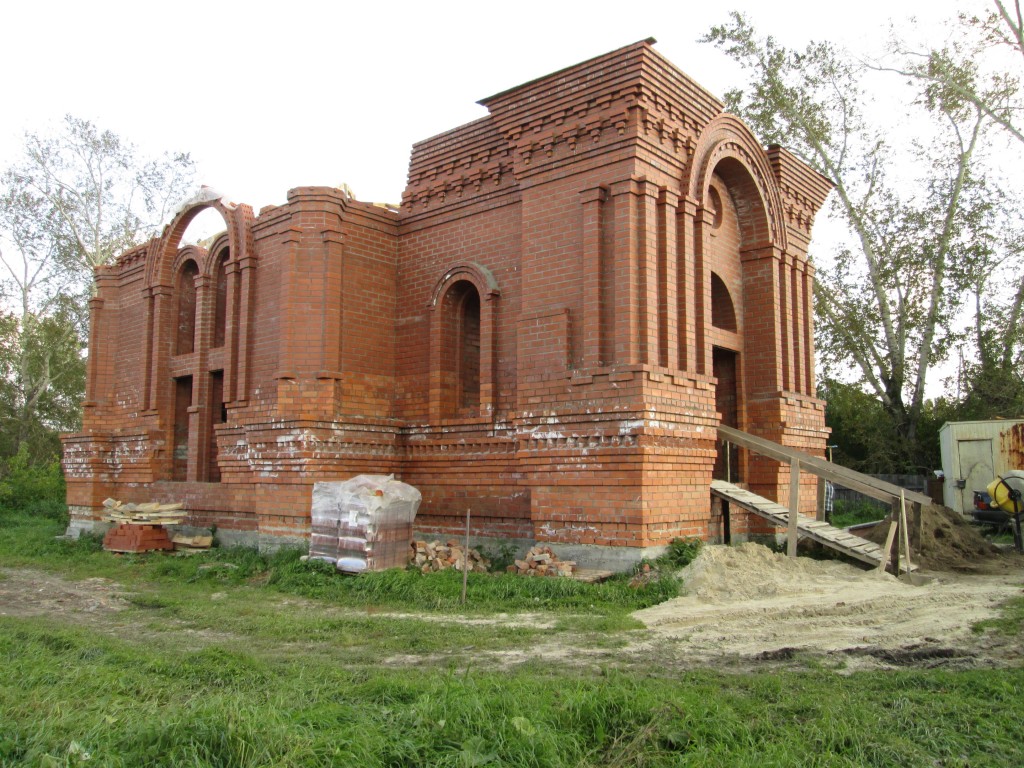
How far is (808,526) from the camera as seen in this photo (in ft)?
30.5

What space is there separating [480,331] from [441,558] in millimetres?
3105

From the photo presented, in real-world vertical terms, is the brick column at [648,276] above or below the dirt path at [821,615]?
above

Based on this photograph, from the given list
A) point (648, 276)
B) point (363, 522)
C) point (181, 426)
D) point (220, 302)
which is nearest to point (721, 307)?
point (648, 276)

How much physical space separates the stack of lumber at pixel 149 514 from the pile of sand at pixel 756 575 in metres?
8.44

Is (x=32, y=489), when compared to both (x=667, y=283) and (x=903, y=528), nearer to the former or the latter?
(x=667, y=283)

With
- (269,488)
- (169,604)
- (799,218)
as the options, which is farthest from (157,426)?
(799,218)

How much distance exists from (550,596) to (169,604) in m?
3.98

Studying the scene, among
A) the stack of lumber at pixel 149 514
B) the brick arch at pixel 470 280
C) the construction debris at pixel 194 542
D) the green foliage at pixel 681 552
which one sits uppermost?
the brick arch at pixel 470 280

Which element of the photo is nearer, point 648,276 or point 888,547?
point 888,547

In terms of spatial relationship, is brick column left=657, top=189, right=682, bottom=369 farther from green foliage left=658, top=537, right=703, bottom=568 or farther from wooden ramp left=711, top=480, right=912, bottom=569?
green foliage left=658, top=537, right=703, bottom=568

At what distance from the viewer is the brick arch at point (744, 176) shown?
32.9 feet

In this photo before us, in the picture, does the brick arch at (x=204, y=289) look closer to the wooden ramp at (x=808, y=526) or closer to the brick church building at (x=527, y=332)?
the brick church building at (x=527, y=332)

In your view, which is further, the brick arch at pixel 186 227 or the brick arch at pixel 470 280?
the brick arch at pixel 186 227

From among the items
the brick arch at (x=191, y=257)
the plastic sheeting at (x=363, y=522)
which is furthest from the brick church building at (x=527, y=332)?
the plastic sheeting at (x=363, y=522)
